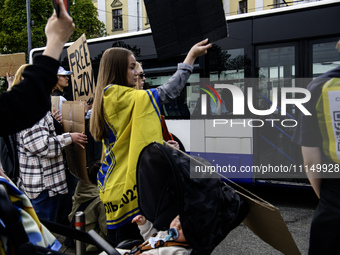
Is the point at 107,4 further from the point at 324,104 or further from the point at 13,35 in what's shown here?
the point at 324,104

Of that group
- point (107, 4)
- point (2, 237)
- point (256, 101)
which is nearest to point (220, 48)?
point (256, 101)

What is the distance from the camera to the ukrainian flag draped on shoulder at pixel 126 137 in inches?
82.4

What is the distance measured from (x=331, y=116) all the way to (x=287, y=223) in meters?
3.39

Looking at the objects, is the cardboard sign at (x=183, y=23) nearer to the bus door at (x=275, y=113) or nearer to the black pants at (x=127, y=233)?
the black pants at (x=127, y=233)

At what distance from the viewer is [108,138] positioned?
229 cm

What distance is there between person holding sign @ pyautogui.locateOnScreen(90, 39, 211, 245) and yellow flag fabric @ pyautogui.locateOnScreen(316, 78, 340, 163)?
0.79 metres

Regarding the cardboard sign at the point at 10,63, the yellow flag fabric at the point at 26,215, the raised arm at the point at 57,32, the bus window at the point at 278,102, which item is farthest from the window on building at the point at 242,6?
the yellow flag fabric at the point at 26,215

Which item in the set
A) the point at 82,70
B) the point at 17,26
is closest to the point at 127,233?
the point at 82,70

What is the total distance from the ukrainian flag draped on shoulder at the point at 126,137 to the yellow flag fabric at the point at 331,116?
924mm

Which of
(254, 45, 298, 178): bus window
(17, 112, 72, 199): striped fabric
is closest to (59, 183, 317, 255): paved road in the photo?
(254, 45, 298, 178): bus window

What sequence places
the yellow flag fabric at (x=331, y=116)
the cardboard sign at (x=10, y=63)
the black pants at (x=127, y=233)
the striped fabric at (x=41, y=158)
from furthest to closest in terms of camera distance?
the cardboard sign at (x=10, y=63) → the striped fabric at (x=41, y=158) → the black pants at (x=127, y=233) → the yellow flag fabric at (x=331, y=116)

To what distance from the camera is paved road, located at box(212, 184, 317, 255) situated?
3.80m

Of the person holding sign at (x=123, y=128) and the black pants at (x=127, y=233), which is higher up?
the person holding sign at (x=123, y=128)

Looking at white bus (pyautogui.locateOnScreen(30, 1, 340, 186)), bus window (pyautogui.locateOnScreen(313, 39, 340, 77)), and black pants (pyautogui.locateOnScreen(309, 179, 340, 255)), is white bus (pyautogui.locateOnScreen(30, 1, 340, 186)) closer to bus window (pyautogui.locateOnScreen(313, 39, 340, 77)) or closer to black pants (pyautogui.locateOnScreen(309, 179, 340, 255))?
bus window (pyautogui.locateOnScreen(313, 39, 340, 77))
